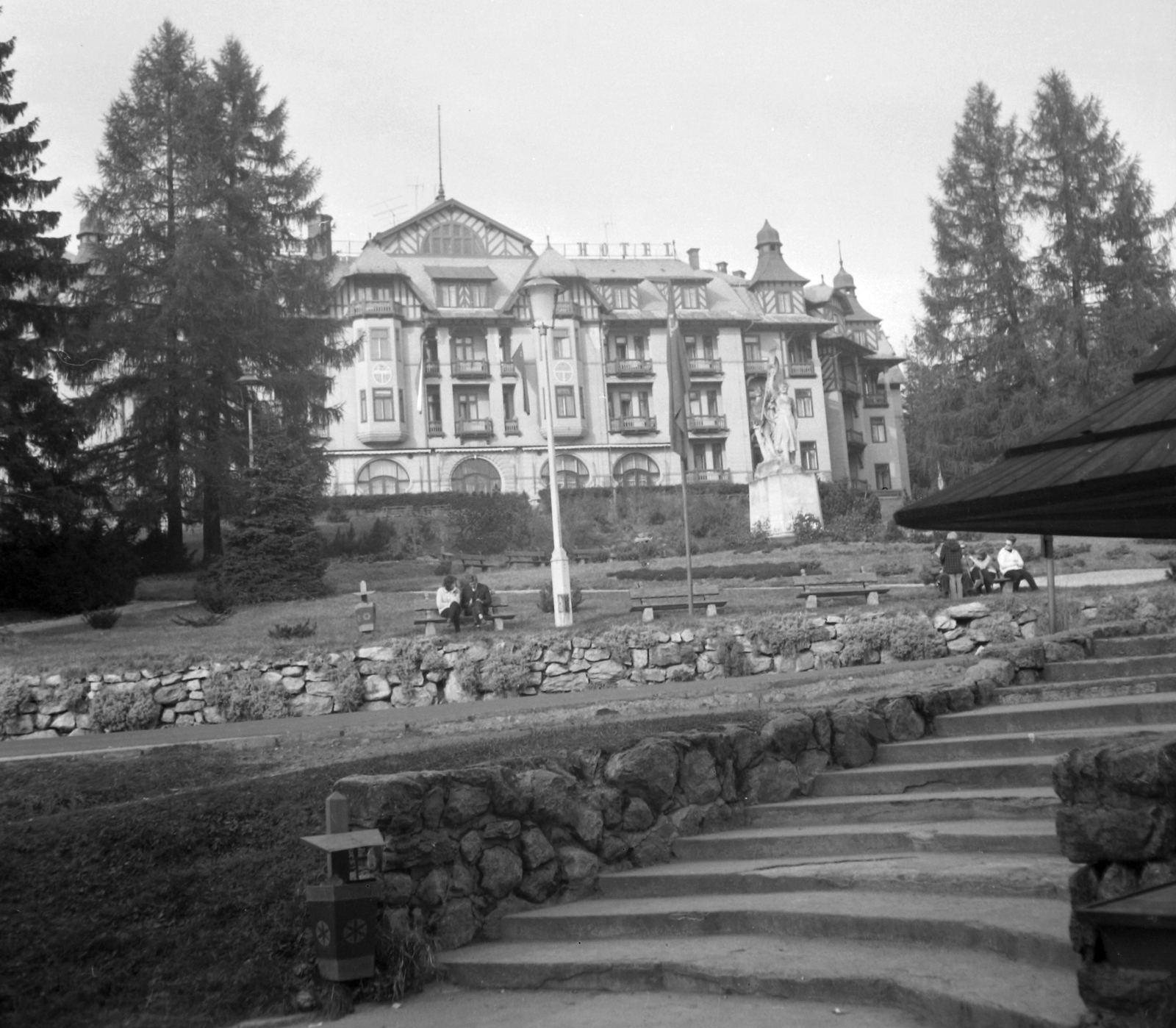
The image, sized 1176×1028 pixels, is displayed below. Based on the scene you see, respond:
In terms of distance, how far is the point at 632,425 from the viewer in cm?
A: 6712

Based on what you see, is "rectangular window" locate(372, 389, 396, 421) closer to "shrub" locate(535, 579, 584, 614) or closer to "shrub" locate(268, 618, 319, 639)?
"shrub" locate(535, 579, 584, 614)

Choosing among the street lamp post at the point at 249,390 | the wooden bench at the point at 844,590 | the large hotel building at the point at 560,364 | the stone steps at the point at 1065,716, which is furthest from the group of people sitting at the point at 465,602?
the large hotel building at the point at 560,364

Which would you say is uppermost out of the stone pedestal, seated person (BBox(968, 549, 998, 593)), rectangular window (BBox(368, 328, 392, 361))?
rectangular window (BBox(368, 328, 392, 361))

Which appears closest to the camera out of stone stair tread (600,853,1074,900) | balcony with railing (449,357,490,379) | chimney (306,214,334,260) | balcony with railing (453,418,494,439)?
stone stair tread (600,853,1074,900)

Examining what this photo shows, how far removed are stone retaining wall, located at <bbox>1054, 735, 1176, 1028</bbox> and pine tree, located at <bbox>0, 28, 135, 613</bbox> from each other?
28198 millimetres

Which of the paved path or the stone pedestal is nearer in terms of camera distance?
the paved path

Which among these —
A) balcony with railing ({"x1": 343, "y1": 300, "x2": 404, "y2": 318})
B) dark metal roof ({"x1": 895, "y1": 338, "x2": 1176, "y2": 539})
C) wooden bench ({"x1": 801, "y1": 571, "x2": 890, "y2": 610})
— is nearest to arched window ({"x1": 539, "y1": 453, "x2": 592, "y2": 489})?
balcony with railing ({"x1": 343, "y1": 300, "x2": 404, "y2": 318})

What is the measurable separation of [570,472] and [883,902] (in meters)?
58.2

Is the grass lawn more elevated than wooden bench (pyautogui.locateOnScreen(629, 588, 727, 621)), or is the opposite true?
wooden bench (pyautogui.locateOnScreen(629, 588, 727, 621))

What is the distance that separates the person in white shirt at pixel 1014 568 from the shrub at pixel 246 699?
520 inches

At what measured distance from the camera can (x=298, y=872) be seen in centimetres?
727

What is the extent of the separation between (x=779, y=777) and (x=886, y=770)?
2.27 ft

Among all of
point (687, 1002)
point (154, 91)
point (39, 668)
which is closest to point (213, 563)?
point (39, 668)

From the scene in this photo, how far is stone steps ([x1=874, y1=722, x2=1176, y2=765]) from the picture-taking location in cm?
809
